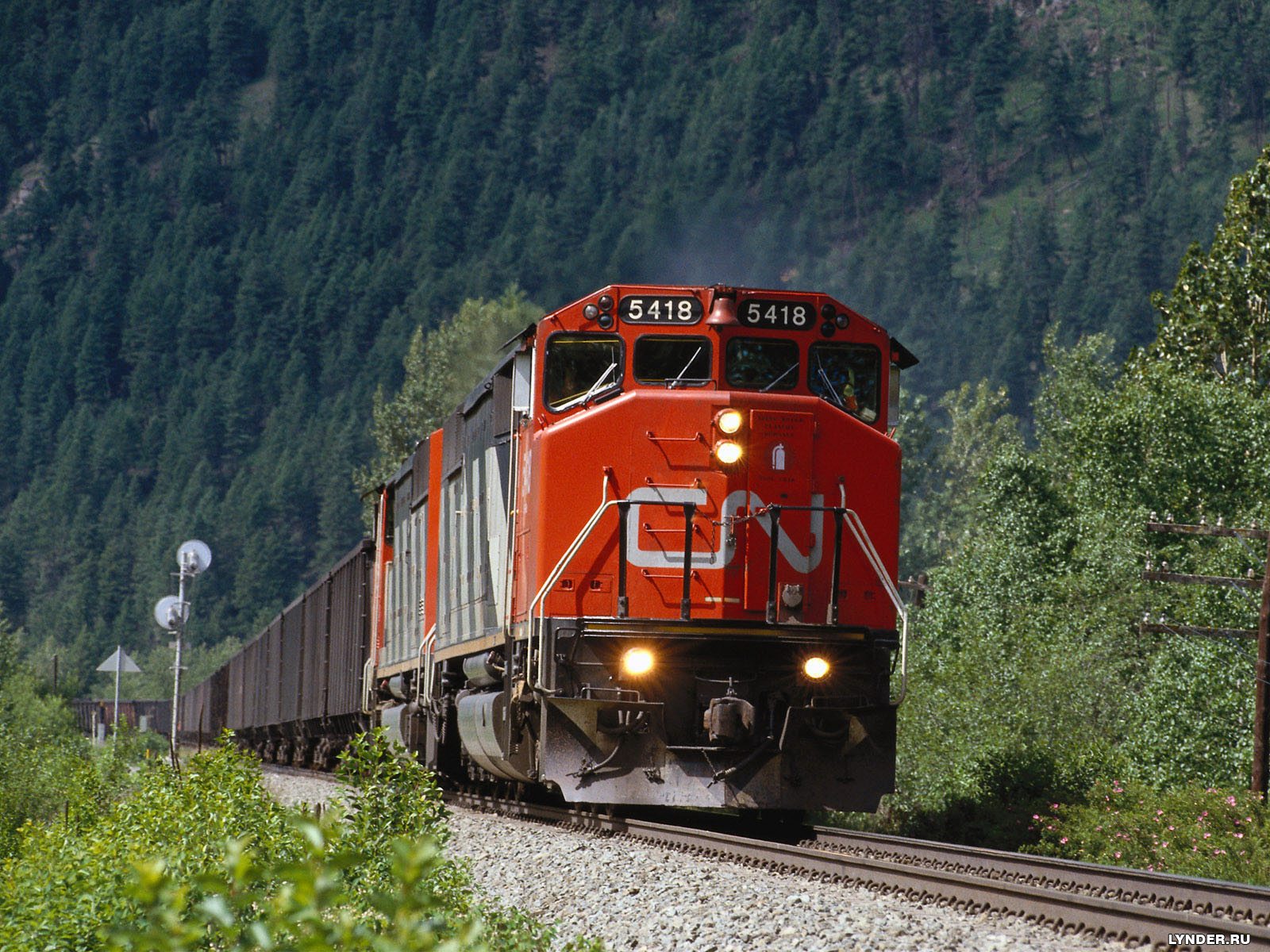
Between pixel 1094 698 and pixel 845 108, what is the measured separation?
548 ft

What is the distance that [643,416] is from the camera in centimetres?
1191

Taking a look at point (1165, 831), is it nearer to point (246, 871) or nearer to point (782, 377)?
point (782, 377)

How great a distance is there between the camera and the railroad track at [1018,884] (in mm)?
7355

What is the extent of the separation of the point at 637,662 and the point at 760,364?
2498 millimetres

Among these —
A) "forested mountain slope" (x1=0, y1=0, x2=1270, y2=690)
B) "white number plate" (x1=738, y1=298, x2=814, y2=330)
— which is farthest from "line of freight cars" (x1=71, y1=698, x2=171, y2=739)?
"white number plate" (x1=738, y1=298, x2=814, y2=330)

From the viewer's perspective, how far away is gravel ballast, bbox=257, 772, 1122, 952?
7.50 m

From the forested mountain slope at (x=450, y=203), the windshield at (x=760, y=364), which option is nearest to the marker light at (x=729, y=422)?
the windshield at (x=760, y=364)

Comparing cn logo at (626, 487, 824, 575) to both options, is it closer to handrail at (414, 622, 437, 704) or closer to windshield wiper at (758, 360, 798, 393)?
windshield wiper at (758, 360, 798, 393)

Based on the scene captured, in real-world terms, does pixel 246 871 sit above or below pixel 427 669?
below

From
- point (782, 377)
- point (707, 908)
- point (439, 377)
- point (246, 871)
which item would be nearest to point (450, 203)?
point (439, 377)

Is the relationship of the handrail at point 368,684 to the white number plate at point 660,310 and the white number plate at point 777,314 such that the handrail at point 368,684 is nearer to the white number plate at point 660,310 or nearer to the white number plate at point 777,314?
the white number plate at point 660,310

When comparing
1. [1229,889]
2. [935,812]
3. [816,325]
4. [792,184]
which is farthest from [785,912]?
[792,184]

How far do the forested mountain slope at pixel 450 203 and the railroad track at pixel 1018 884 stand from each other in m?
109

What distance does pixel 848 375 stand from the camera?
12.5 metres
